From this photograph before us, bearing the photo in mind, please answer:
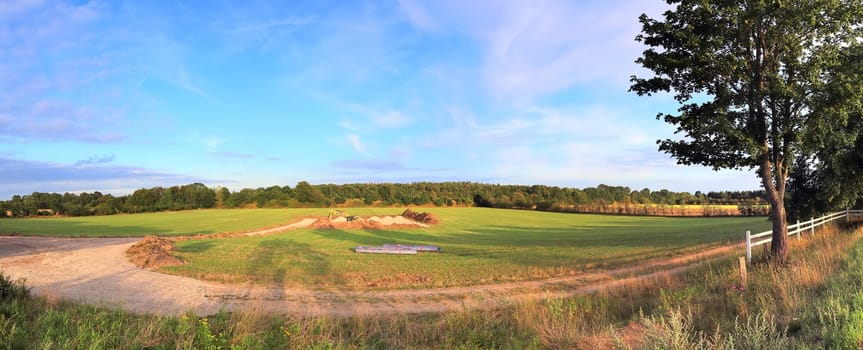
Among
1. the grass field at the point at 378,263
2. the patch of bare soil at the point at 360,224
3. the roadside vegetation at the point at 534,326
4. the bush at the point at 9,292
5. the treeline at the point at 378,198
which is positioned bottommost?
the grass field at the point at 378,263

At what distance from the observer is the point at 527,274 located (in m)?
18.2

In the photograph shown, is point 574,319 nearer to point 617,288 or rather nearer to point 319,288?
point 617,288

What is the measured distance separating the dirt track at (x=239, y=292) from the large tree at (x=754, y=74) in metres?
4.85

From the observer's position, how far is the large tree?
1199 cm

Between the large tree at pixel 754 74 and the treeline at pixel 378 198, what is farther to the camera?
the treeline at pixel 378 198

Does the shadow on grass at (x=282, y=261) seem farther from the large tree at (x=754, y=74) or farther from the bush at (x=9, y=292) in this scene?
the large tree at (x=754, y=74)

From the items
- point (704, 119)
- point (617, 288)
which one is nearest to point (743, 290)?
point (617, 288)

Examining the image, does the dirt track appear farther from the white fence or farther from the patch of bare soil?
the patch of bare soil

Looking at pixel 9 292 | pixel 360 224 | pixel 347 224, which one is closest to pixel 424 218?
pixel 360 224

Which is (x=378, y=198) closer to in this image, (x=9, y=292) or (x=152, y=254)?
(x=152, y=254)

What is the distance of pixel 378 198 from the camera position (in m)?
106

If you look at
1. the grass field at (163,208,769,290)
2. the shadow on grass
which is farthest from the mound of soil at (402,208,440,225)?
the shadow on grass

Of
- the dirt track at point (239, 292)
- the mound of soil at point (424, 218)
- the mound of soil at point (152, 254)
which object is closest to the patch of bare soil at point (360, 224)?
the mound of soil at point (424, 218)

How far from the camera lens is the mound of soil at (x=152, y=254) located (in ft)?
65.7
